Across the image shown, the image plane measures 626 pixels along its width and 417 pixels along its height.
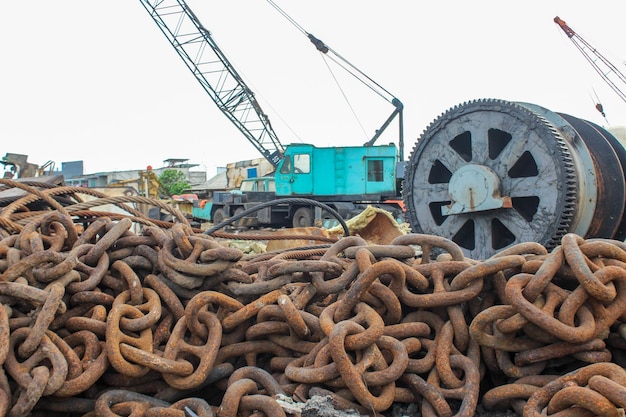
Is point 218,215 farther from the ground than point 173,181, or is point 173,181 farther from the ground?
point 173,181

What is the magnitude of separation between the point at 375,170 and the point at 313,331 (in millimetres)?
15305

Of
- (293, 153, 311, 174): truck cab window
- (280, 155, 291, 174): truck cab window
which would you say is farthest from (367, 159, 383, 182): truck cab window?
(280, 155, 291, 174): truck cab window

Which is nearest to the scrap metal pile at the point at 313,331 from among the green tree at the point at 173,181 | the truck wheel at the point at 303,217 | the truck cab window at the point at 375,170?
the truck wheel at the point at 303,217

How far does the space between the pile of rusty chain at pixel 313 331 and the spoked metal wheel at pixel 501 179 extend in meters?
2.54

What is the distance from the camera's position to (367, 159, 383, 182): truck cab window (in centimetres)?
1684

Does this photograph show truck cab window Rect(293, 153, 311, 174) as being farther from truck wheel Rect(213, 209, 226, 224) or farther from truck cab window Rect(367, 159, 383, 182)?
truck wheel Rect(213, 209, 226, 224)

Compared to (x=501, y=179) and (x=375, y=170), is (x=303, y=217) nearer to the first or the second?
(x=375, y=170)

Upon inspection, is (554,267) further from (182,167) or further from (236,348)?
(182,167)

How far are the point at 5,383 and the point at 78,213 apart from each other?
1731mm

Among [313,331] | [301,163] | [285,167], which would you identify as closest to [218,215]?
[285,167]

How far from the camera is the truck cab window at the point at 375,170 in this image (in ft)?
55.3

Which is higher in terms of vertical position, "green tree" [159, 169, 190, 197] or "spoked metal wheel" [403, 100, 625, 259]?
"green tree" [159, 169, 190, 197]

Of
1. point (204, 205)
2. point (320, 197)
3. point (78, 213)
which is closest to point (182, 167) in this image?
point (204, 205)

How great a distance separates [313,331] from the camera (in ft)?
6.16
